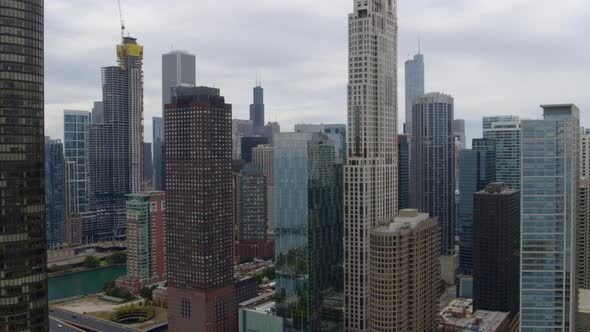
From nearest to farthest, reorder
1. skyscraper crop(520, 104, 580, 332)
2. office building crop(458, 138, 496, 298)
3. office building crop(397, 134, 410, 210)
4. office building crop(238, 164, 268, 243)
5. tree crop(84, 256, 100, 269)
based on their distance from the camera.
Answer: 1. skyscraper crop(520, 104, 580, 332)
2. office building crop(458, 138, 496, 298)
3. office building crop(397, 134, 410, 210)
4. office building crop(238, 164, 268, 243)
5. tree crop(84, 256, 100, 269)

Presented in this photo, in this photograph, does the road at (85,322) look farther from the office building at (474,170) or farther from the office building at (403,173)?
the office building at (474,170)

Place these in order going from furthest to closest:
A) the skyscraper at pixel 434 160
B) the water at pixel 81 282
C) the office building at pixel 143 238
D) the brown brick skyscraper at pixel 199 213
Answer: the skyscraper at pixel 434 160 → the water at pixel 81 282 → the office building at pixel 143 238 → the brown brick skyscraper at pixel 199 213

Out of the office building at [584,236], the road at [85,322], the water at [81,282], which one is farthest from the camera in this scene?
the water at [81,282]

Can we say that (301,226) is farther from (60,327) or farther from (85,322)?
(85,322)

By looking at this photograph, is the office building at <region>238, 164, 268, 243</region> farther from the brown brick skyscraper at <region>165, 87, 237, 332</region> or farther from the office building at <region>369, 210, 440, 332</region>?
the office building at <region>369, 210, 440, 332</region>

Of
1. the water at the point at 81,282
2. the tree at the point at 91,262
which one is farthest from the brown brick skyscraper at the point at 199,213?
the tree at the point at 91,262

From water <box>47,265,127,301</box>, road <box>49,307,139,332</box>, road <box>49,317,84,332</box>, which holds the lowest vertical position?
water <box>47,265,127,301</box>

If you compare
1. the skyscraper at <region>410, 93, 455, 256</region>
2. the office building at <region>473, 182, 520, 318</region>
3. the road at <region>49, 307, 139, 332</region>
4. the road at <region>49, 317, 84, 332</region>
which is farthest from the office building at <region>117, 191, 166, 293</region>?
the office building at <region>473, 182, 520, 318</region>
